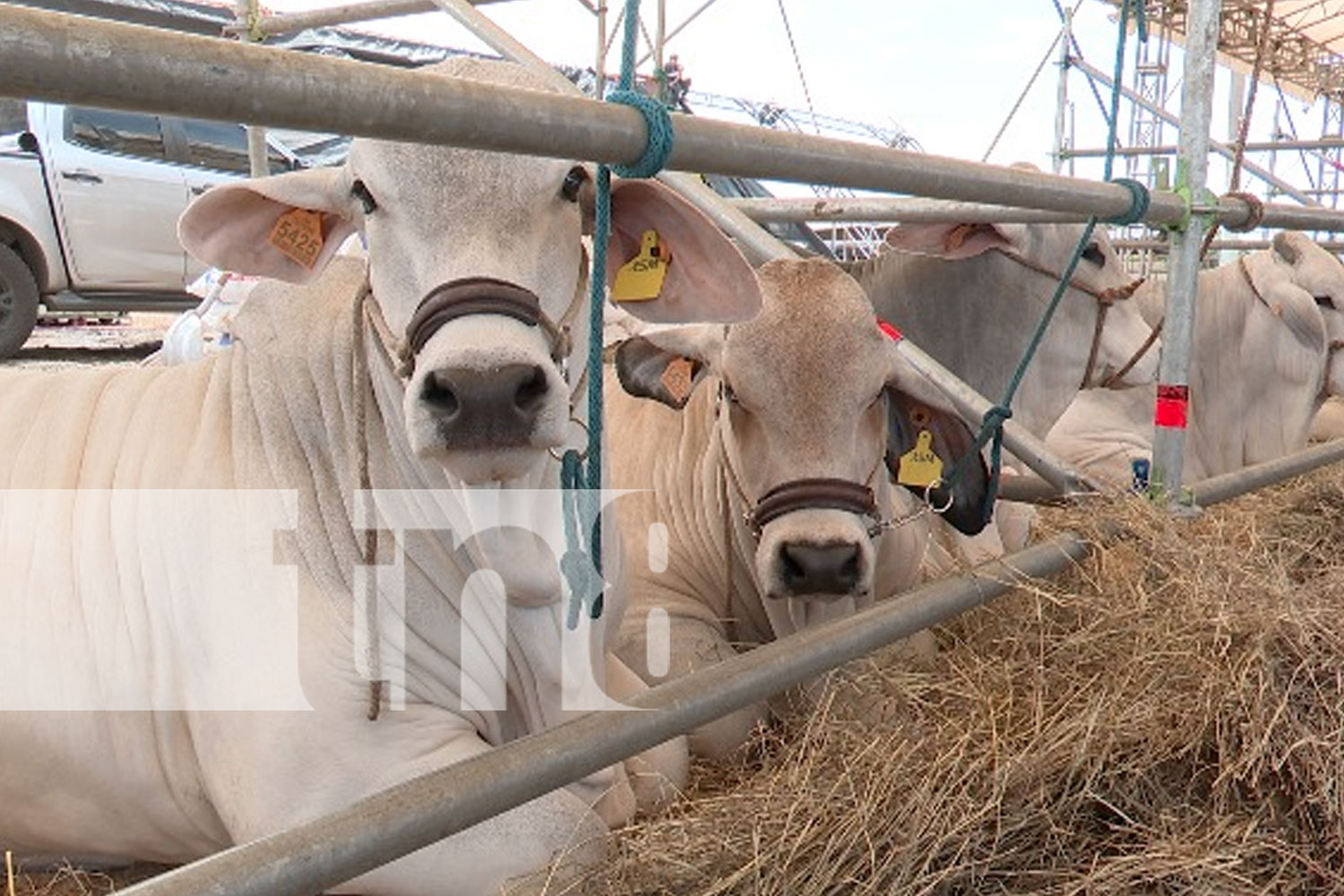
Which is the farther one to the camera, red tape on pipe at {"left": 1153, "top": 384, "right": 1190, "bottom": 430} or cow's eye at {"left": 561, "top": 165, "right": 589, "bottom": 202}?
red tape on pipe at {"left": 1153, "top": 384, "right": 1190, "bottom": 430}

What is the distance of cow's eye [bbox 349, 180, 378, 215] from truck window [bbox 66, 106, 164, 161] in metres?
6.85

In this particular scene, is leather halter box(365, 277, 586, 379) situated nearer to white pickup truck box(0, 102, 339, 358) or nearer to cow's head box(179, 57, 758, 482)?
cow's head box(179, 57, 758, 482)

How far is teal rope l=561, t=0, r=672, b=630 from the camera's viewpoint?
1416 mm

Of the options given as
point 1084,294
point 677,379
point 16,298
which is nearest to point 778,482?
point 677,379

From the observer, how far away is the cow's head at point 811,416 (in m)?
2.54

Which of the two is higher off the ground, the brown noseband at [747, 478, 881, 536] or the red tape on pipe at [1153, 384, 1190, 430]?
the red tape on pipe at [1153, 384, 1190, 430]

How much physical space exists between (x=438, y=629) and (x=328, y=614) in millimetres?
178

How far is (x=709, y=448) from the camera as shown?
121 inches

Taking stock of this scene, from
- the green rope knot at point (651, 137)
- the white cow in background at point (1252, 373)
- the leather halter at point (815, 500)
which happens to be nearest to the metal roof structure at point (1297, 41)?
the white cow in background at point (1252, 373)

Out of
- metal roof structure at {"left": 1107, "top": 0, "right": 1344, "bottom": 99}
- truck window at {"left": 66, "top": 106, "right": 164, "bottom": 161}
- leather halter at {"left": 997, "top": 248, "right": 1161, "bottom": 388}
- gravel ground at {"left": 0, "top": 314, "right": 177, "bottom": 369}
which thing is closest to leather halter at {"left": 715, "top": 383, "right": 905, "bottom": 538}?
leather halter at {"left": 997, "top": 248, "right": 1161, "bottom": 388}

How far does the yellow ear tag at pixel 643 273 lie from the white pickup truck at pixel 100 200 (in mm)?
6329

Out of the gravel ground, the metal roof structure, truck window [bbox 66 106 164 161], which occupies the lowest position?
the gravel ground

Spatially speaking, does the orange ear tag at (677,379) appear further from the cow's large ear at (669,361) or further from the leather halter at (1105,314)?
the leather halter at (1105,314)

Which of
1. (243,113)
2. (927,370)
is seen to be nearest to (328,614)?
(243,113)
